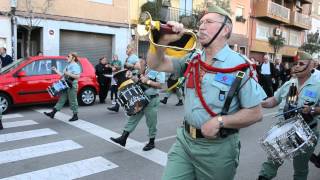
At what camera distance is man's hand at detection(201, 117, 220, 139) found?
9.00ft

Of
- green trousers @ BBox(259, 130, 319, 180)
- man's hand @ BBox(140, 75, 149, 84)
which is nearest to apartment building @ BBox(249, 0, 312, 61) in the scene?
man's hand @ BBox(140, 75, 149, 84)

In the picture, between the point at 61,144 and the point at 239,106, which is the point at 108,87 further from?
the point at 239,106

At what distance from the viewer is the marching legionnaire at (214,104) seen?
284cm

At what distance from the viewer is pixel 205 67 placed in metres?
2.96

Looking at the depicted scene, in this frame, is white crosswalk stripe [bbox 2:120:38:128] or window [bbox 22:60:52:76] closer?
white crosswalk stripe [bbox 2:120:38:128]

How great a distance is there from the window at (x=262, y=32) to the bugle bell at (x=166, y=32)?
3144 cm

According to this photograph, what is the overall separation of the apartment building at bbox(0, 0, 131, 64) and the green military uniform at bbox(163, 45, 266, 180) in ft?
45.9

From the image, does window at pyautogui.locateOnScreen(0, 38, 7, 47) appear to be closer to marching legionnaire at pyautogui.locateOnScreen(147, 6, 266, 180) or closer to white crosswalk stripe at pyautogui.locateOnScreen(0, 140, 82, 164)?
white crosswalk stripe at pyautogui.locateOnScreen(0, 140, 82, 164)

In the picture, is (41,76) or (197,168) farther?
(41,76)

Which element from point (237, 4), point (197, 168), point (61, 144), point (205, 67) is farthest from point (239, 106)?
point (237, 4)

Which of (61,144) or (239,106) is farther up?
(239,106)

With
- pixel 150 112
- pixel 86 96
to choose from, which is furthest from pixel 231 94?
pixel 86 96

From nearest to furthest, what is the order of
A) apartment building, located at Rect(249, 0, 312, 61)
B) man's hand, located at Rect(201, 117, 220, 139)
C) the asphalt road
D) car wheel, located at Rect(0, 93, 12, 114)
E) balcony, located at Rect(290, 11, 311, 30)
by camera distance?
man's hand, located at Rect(201, 117, 220, 139), the asphalt road, car wheel, located at Rect(0, 93, 12, 114), apartment building, located at Rect(249, 0, 312, 61), balcony, located at Rect(290, 11, 311, 30)

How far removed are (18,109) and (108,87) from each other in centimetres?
311
